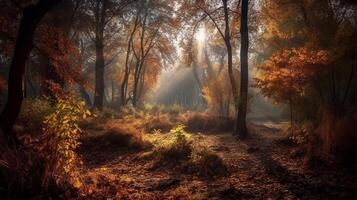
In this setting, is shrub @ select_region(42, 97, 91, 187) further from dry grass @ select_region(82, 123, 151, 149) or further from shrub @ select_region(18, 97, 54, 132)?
shrub @ select_region(18, 97, 54, 132)

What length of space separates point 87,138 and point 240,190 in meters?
7.10

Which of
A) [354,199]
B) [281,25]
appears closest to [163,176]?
[354,199]

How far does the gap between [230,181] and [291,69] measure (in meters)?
6.97

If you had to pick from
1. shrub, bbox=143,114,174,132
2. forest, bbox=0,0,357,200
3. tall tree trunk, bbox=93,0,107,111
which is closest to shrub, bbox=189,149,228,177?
forest, bbox=0,0,357,200

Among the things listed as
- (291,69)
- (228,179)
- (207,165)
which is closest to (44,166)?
(228,179)

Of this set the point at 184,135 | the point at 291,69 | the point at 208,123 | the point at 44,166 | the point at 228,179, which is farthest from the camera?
the point at 208,123

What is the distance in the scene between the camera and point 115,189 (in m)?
7.09

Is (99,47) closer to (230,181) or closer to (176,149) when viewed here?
(176,149)

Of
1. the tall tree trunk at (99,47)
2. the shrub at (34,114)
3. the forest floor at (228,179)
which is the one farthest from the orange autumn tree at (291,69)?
the tall tree trunk at (99,47)

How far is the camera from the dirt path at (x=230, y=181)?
6922mm

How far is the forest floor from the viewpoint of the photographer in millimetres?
6938

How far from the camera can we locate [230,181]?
8.18 metres

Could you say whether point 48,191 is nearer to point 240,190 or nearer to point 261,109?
point 240,190

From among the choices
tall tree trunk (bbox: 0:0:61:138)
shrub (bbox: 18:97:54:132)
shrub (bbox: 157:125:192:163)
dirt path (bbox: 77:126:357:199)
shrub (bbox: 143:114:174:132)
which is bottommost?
dirt path (bbox: 77:126:357:199)
